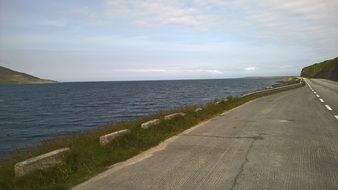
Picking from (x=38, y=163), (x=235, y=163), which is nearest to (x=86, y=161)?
(x=38, y=163)

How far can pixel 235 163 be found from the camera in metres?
7.12

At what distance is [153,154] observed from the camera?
8.27 metres

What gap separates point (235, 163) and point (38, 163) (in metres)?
4.00

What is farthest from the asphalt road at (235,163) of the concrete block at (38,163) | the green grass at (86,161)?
the concrete block at (38,163)

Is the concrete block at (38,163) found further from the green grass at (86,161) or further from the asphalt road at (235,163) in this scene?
the asphalt road at (235,163)

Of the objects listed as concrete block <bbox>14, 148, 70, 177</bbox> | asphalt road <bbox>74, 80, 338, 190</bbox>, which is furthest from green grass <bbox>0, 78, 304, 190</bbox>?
asphalt road <bbox>74, 80, 338, 190</bbox>

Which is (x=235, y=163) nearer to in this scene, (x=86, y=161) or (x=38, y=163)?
(x=86, y=161)

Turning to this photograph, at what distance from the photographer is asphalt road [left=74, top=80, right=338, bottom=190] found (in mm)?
5879

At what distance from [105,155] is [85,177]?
166 centimetres

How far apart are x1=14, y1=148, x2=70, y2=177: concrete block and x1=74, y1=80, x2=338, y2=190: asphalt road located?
1261 mm

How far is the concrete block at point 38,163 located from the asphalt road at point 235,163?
1.26 meters

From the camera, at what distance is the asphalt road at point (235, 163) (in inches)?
231

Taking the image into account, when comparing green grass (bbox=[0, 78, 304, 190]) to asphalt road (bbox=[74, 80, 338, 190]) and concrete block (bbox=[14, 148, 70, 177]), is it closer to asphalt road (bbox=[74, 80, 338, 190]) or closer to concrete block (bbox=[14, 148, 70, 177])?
concrete block (bbox=[14, 148, 70, 177])

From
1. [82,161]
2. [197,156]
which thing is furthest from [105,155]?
[197,156]
